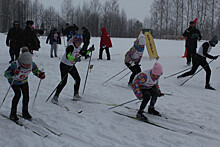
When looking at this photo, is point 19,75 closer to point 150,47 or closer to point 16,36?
point 16,36

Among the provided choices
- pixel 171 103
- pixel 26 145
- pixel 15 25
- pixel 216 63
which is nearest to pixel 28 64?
pixel 26 145

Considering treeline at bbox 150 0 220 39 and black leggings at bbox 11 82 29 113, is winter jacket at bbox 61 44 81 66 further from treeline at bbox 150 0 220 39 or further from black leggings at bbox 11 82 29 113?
treeline at bbox 150 0 220 39

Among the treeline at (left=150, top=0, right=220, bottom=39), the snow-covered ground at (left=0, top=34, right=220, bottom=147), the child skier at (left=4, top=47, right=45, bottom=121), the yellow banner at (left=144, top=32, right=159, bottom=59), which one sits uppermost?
the treeline at (left=150, top=0, right=220, bottom=39)

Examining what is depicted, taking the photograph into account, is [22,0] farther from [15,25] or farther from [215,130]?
[215,130]

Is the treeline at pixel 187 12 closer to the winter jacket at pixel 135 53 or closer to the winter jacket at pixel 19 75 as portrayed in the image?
the winter jacket at pixel 135 53

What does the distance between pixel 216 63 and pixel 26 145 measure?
9.38m

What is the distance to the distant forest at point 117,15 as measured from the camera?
2919cm

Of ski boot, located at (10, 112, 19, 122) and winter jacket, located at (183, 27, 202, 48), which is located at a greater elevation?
winter jacket, located at (183, 27, 202, 48)

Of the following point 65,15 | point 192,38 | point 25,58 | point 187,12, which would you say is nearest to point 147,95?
point 25,58

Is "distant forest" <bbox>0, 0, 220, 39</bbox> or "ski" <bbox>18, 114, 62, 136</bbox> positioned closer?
"ski" <bbox>18, 114, 62, 136</bbox>

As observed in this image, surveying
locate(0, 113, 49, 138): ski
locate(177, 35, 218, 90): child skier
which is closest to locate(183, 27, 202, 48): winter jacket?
locate(177, 35, 218, 90): child skier

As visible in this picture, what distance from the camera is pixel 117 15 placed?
50062 millimetres

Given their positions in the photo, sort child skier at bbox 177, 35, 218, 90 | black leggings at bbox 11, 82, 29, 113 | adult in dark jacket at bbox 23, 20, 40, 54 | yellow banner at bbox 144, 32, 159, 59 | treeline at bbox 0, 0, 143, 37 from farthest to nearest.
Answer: treeline at bbox 0, 0, 143, 37
yellow banner at bbox 144, 32, 159, 59
adult in dark jacket at bbox 23, 20, 40, 54
child skier at bbox 177, 35, 218, 90
black leggings at bbox 11, 82, 29, 113

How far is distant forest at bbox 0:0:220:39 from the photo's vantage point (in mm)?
29188
